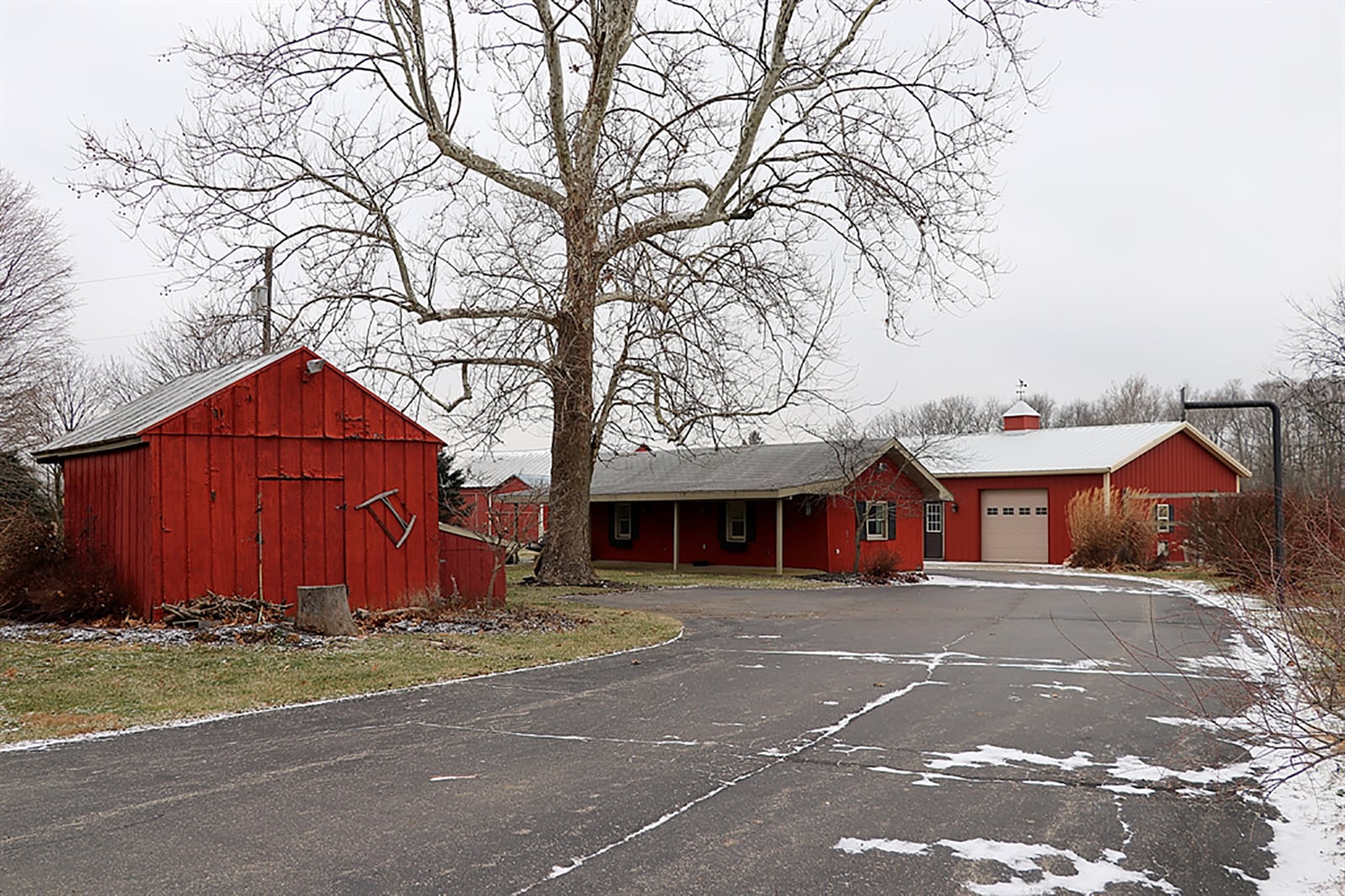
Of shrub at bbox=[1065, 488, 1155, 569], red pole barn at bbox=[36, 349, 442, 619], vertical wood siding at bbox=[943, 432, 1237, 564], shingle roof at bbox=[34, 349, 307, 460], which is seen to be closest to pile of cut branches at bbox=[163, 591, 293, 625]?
red pole barn at bbox=[36, 349, 442, 619]

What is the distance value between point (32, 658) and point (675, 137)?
13.2m

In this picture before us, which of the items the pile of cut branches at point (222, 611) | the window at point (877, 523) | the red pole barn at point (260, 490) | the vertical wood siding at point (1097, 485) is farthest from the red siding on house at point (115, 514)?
the vertical wood siding at point (1097, 485)

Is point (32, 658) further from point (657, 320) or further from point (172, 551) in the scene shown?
point (657, 320)

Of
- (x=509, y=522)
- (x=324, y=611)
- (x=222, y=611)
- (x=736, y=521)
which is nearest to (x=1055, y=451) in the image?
(x=736, y=521)

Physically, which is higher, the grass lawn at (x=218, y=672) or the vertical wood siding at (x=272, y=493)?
the vertical wood siding at (x=272, y=493)

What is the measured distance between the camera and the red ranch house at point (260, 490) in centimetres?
1412

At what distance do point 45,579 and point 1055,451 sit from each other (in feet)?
101

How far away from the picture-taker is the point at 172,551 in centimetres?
1397

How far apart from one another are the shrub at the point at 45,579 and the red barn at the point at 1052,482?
24.0 m

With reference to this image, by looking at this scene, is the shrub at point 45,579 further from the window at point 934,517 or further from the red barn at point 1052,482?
the window at point 934,517

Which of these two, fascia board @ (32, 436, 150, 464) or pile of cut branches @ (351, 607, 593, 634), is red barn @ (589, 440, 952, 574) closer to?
pile of cut branches @ (351, 607, 593, 634)

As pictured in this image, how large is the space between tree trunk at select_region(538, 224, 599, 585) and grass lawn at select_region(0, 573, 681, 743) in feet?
21.3

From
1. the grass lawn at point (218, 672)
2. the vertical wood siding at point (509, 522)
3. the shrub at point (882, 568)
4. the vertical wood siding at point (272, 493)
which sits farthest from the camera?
the shrub at point (882, 568)

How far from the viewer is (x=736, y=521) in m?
30.5
